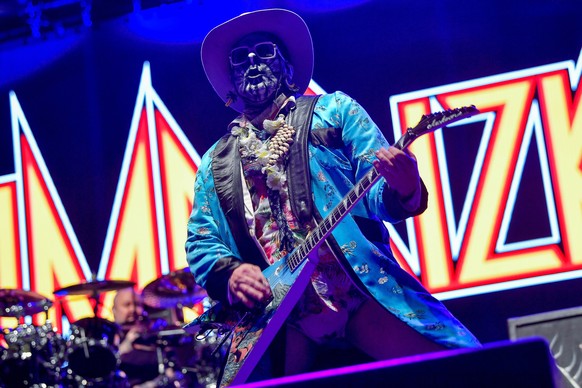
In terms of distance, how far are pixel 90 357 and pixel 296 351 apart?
3823 mm

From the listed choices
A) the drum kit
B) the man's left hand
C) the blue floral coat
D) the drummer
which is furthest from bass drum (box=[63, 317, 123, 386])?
the man's left hand

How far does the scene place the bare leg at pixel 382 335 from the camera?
7.59ft

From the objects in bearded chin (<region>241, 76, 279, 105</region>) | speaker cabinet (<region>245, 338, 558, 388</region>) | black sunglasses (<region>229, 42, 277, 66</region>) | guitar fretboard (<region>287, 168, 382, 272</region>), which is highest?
black sunglasses (<region>229, 42, 277, 66</region>)

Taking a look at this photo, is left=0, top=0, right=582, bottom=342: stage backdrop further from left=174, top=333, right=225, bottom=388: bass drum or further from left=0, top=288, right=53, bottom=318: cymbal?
left=174, top=333, right=225, bottom=388: bass drum

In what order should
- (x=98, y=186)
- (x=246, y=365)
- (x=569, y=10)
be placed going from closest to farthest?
(x=246, y=365) < (x=569, y=10) < (x=98, y=186)

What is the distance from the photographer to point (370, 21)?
586 cm

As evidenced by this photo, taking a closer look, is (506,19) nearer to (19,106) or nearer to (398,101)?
(398,101)

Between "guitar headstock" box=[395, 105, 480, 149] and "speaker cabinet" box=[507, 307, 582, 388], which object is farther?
"speaker cabinet" box=[507, 307, 582, 388]

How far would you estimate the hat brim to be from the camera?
9.69ft

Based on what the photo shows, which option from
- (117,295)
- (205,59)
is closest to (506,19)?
(205,59)

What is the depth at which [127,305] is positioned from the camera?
6387mm

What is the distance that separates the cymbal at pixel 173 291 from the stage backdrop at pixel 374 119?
260mm

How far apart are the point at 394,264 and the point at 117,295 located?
4345mm

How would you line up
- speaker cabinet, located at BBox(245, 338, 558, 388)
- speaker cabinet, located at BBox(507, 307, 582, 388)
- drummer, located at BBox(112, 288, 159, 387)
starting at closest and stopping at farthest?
speaker cabinet, located at BBox(245, 338, 558, 388), speaker cabinet, located at BBox(507, 307, 582, 388), drummer, located at BBox(112, 288, 159, 387)
